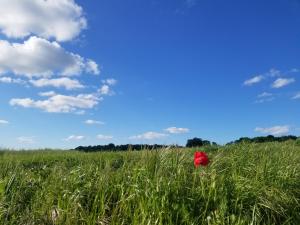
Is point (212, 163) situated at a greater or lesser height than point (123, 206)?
greater

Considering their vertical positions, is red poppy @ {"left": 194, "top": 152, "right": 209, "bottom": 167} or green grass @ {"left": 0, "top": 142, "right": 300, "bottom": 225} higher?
red poppy @ {"left": 194, "top": 152, "right": 209, "bottom": 167}

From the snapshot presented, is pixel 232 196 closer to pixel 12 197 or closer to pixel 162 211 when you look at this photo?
pixel 162 211

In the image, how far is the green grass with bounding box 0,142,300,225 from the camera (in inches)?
242

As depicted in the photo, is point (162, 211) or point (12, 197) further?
point (12, 197)

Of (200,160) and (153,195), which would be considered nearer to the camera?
(153,195)

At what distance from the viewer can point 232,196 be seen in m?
6.66

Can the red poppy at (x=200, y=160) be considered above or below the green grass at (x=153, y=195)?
above

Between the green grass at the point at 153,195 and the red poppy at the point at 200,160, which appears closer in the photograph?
the green grass at the point at 153,195

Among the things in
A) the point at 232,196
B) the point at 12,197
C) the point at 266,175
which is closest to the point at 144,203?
the point at 232,196

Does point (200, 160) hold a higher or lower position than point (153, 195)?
higher

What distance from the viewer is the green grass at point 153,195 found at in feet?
20.1

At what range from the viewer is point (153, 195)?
→ 6.22 m

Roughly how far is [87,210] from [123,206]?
1.63ft

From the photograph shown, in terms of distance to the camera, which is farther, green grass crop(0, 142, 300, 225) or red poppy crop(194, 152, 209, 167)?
red poppy crop(194, 152, 209, 167)
